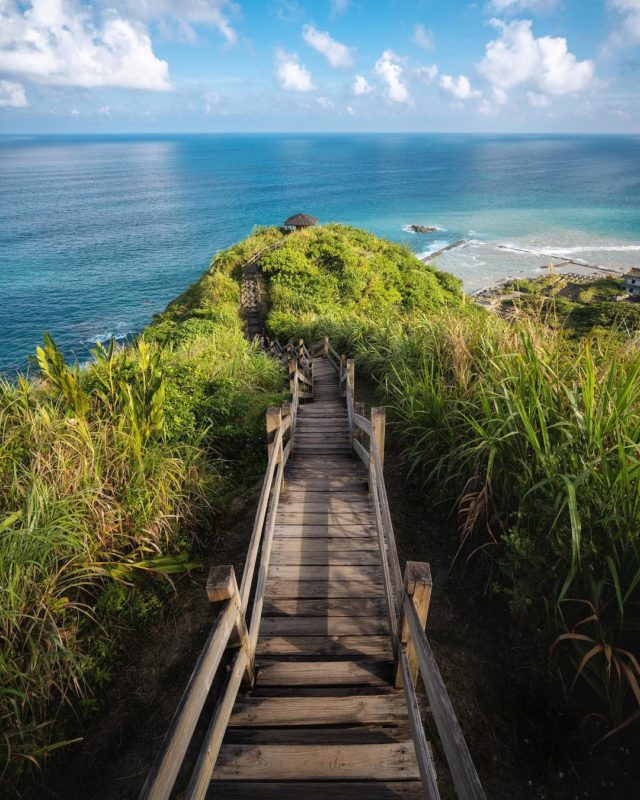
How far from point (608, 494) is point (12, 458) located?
555 cm

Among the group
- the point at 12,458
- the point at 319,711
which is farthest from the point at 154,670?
the point at 12,458

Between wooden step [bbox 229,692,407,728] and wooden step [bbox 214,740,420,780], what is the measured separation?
7.2 inches

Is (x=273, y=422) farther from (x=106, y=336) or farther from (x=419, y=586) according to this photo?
(x=106, y=336)

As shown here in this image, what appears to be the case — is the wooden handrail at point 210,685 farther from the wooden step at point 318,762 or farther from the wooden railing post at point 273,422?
the wooden railing post at point 273,422

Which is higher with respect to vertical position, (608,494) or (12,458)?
(608,494)

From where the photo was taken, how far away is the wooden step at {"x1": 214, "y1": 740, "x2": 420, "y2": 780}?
7.75 feet

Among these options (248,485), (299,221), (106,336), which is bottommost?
(106,336)

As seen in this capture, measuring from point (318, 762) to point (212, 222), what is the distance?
229 feet

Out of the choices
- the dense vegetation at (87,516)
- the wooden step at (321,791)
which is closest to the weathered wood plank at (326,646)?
the wooden step at (321,791)

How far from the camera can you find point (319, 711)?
2734mm

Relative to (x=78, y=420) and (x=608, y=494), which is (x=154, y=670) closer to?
(x=78, y=420)

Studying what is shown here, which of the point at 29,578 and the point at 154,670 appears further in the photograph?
the point at 154,670

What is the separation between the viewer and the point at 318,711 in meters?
2.74

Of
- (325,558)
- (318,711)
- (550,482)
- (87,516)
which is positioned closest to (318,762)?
(318,711)
